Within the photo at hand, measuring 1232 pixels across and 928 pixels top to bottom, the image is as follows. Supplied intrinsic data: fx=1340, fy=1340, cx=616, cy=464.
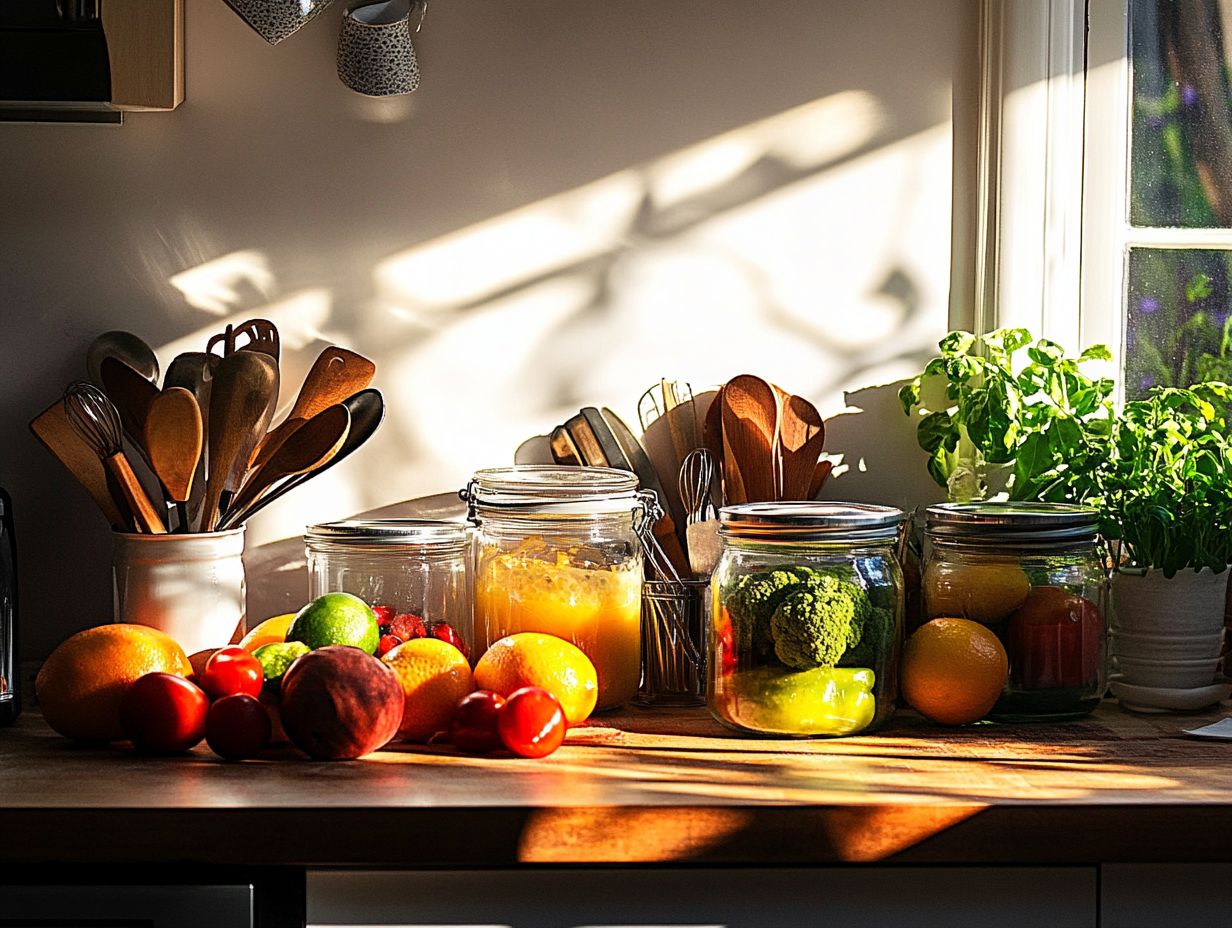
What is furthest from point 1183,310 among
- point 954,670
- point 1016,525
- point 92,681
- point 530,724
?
point 92,681

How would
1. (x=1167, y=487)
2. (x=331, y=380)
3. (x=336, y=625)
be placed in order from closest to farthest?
(x=336, y=625) → (x=1167, y=487) → (x=331, y=380)

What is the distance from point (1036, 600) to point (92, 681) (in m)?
0.91

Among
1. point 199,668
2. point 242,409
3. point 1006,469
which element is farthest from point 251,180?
point 1006,469

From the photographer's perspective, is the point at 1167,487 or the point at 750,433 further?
the point at 750,433

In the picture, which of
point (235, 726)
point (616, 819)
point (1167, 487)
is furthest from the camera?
point (1167, 487)

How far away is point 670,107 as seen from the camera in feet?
5.12

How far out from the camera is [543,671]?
1.27 meters

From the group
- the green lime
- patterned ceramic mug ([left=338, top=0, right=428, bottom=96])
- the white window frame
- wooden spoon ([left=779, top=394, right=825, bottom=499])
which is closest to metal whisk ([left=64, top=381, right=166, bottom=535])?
the green lime

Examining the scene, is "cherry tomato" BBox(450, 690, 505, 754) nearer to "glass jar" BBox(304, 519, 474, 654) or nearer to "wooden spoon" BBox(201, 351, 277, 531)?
"glass jar" BBox(304, 519, 474, 654)

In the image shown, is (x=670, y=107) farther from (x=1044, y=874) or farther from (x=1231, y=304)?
(x=1044, y=874)

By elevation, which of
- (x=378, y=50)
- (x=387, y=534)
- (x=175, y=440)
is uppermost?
(x=378, y=50)

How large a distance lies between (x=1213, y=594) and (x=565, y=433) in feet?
2.36

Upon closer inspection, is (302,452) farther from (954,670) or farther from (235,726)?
(954,670)

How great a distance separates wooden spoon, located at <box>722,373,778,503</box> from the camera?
1.52 m
